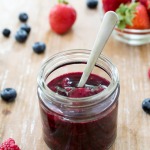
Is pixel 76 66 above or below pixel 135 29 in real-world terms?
above

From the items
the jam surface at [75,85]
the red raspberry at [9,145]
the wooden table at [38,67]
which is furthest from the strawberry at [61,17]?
the red raspberry at [9,145]

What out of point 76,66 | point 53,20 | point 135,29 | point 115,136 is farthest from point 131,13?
point 115,136

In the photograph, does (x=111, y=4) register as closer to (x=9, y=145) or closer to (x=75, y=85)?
(x=75, y=85)

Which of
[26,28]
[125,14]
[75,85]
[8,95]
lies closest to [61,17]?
[26,28]

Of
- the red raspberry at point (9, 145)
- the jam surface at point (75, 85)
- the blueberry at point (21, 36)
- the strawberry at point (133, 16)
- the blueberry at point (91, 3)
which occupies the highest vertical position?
the jam surface at point (75, 85)

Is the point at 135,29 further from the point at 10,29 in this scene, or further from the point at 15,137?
the point at 15,137

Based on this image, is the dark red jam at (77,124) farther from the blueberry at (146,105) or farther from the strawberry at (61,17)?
the strawberry at (61,17)

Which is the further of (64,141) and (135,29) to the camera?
(135,29)
